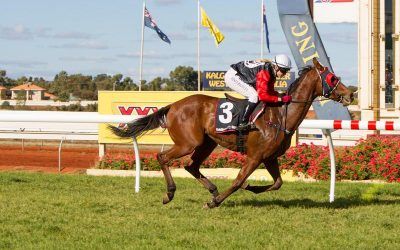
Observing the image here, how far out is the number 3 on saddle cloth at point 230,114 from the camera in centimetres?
801

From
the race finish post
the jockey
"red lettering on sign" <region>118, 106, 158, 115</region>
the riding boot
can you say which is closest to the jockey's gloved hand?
the jockey

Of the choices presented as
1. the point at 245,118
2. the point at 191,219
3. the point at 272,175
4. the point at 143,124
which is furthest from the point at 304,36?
the point at 191,219

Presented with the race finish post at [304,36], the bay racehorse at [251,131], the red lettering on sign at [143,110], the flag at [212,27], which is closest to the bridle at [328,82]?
the bay racehorse at [251,131]

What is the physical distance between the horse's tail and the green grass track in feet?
2.40

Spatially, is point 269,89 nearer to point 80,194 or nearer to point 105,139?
Result: point 80,194

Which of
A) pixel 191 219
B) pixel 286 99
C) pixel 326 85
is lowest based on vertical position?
pixel 191 219

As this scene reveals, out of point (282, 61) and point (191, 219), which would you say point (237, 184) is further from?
point (282, 61)

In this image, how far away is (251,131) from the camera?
8000 mm

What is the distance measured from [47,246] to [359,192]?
518 cm

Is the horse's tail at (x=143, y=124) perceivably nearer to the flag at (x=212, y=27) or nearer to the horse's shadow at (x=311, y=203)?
the horse's shadow at (x=311, y=203)

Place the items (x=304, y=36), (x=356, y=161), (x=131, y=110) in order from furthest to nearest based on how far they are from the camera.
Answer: (x=131, y=110) → (x=304, y=36) → (x=356, y=161)

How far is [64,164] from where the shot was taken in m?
16.9

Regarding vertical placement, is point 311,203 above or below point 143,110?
below

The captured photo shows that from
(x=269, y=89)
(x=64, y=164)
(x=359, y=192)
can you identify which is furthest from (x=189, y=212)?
(x=64, y=164)
